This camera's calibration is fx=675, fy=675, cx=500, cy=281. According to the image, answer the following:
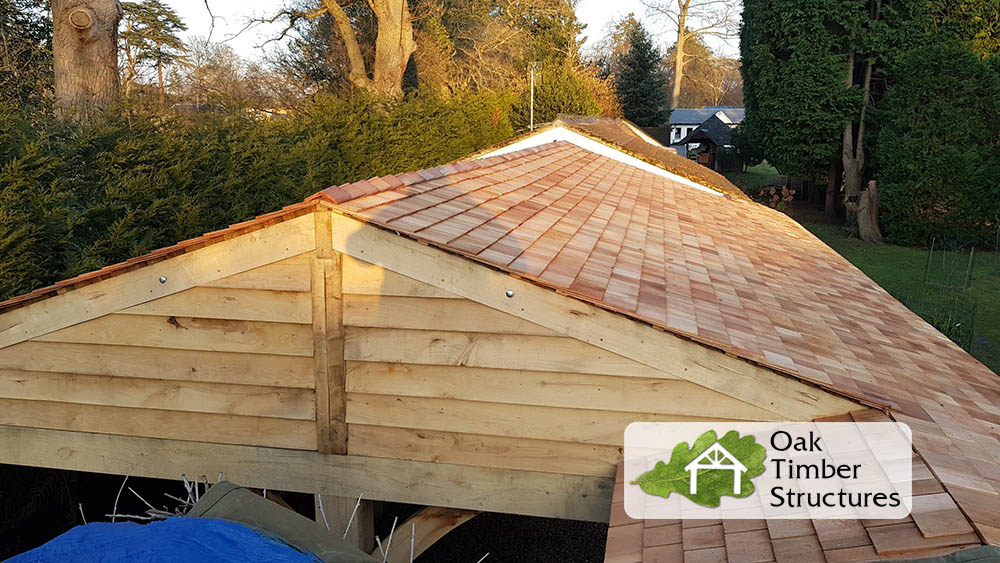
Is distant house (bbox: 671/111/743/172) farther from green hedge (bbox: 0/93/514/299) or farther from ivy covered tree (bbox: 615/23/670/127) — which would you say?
green hedge (bbox: 0/93/514/299)

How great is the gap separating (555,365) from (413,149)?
35.5 feet

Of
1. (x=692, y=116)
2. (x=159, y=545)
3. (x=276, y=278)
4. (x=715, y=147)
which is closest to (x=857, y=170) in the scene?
(x=715, y=147)

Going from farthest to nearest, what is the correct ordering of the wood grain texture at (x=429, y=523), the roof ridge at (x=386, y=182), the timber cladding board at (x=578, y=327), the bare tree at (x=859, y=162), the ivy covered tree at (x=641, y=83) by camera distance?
1. the ivy covered tree at (x=641, y=83)
2. the bare tree at (x=859, y=162)
3. the wood grain texture at (x=429, y=523)
4. the roof ridge at (x=386, y=182)
5. the timber cladding board at (x=578, y=327)

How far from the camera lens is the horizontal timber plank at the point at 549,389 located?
338 cm

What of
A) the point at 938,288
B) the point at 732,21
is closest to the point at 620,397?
the point at 938,288

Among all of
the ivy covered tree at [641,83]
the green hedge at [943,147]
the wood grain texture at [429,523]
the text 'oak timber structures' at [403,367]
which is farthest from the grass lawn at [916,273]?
the ivy covered tree at [641,83]

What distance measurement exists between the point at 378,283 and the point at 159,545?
1814 millimetres

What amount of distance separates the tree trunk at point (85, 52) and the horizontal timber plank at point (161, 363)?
15.8 ft

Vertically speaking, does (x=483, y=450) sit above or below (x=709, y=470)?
below

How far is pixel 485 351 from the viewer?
11.7ft

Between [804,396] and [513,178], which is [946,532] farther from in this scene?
[513,178]

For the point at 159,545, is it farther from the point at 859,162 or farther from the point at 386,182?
the point at 859,162

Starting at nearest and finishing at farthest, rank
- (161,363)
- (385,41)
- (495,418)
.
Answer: (495,418) < (161,363) < (385,41)

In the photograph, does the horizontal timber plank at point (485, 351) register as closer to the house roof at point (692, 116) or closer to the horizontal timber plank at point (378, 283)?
the horizontal timber plank at point (378, 283)
